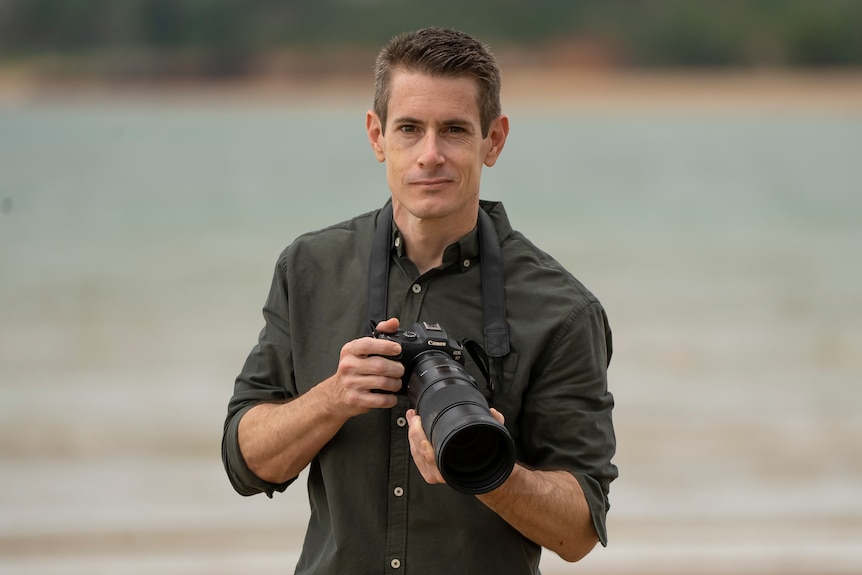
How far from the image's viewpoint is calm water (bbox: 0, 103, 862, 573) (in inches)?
195

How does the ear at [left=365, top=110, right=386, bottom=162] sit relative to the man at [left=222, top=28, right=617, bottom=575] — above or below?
above

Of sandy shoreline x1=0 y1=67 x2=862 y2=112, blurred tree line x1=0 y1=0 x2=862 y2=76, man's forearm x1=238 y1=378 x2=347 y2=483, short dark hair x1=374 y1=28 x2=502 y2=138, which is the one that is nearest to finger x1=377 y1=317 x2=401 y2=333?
man's forearm x1=238 y1=378 x2=347 y2=483

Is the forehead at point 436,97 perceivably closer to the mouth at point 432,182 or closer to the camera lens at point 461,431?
the mouth at point 432,182

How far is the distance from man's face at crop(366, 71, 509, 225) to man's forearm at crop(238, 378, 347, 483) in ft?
0.97

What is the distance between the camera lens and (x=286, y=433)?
1.65 meters

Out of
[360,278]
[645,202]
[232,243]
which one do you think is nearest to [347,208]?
[232,243]

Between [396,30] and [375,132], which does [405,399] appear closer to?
[375,132]

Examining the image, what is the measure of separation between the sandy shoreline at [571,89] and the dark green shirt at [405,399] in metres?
15.0

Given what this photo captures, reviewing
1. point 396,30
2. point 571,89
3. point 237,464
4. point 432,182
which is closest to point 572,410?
point 432,182

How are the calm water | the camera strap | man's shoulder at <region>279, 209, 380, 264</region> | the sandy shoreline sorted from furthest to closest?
1. the sandy shoreline
2. the calm water
3. man's shoulder at <region>279, 209, 380, 264</region>
4. the camera strap

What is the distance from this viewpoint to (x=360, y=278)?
1752 millimetres

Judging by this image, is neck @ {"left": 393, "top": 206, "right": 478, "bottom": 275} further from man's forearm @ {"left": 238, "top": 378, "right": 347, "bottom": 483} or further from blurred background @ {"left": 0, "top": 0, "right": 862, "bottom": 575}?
blurred background @ {"left": 0, "top": 0, "right": 862, "bottom": 575}

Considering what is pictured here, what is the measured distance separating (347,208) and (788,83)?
9.63 m

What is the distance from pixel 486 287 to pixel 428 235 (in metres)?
0.11
